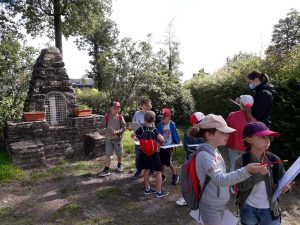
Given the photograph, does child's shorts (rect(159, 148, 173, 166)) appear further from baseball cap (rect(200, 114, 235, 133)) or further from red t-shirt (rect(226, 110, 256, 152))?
baseball cap (rect(200, 114, 235, 133))

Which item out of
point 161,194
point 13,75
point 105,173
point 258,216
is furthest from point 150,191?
point 13,75

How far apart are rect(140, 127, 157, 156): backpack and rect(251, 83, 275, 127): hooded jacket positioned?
1.76 m

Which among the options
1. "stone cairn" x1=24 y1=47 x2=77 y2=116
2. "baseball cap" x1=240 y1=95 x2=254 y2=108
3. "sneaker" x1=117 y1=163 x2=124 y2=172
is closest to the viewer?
"baseball cap" x1=240 y1=95 x2=254 y2=108

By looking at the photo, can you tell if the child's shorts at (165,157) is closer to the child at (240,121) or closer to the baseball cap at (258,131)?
the child at (240,121)

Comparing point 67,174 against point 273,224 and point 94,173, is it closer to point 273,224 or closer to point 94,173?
point 94,173

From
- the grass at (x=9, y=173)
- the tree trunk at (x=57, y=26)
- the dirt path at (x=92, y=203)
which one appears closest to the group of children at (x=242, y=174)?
the dirt path at (x=92, y=203)

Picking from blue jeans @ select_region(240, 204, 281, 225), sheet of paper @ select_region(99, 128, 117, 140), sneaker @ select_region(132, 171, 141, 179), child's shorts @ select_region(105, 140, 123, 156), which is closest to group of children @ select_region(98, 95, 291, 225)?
blue jeans @ select_region(240, 204, 281, 225)

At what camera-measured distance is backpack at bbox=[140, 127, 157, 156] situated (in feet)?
17.9

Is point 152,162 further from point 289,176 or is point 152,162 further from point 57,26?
point 57,26

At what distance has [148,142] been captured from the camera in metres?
5.45

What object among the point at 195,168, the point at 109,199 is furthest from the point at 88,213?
the point at 195,168

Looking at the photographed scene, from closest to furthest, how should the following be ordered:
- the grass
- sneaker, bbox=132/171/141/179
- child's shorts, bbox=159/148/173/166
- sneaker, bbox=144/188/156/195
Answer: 1. sneaker, bbox=144/188/156/195
2. child's shorts, bbox=159/148/173/166
3. sneaker, bbox=132/171/141/179
4. the grass

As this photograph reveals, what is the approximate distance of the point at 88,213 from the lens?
502cm

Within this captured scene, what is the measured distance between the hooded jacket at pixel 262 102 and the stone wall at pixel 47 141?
3.62 metres
